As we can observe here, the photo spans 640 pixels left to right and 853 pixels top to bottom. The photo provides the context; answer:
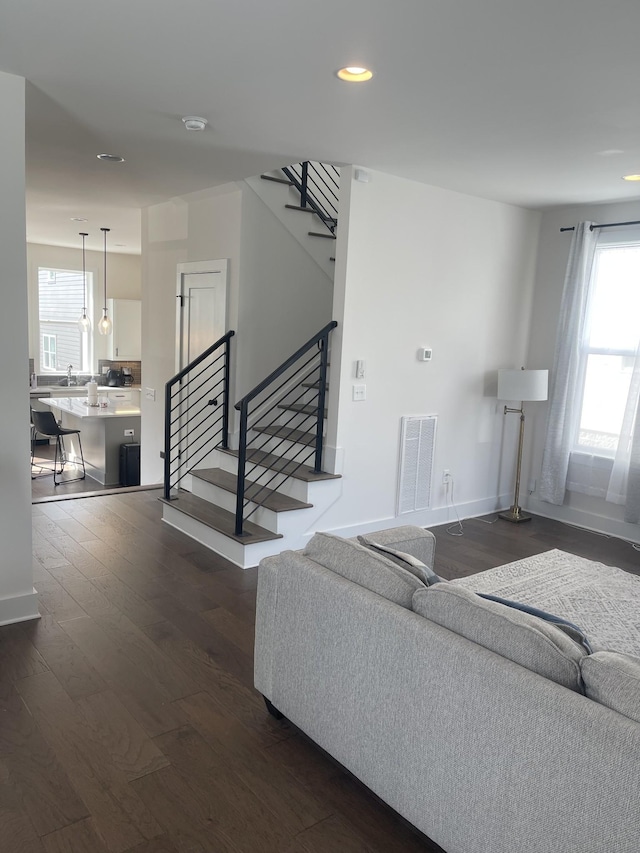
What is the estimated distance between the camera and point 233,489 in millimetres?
4770

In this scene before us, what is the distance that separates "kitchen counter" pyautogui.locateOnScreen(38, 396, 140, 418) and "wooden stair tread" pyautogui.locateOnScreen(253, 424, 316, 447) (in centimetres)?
293

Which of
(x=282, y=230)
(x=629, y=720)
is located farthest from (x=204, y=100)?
(x=629, y=720)

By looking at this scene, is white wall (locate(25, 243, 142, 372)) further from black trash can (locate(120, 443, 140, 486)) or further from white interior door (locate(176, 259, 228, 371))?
white interior door (locate(176, 259, 228, 371))

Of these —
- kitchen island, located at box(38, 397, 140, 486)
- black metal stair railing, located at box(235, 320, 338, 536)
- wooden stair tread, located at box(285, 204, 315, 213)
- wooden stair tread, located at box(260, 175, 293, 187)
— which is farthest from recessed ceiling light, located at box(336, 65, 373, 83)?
kitchen island, located at box(38, 397, 140, 486)

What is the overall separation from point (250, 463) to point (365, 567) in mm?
2883

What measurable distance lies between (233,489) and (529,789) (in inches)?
135

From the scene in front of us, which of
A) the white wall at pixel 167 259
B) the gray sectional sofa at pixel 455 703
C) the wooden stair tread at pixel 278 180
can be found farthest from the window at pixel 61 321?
the gray sectional sofa at pixel 455 703

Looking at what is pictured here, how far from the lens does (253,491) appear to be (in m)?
4.81

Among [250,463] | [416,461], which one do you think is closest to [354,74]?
[250,463]

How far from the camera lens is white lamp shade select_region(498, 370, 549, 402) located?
17.4ft

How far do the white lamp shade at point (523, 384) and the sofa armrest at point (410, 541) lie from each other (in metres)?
2.54

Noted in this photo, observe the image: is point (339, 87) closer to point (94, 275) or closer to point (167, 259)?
point (167, 259)

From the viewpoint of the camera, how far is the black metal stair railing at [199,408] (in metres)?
5.18

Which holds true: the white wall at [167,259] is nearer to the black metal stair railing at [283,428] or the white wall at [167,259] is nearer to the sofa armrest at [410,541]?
the black metal stair railing at [283,428]
